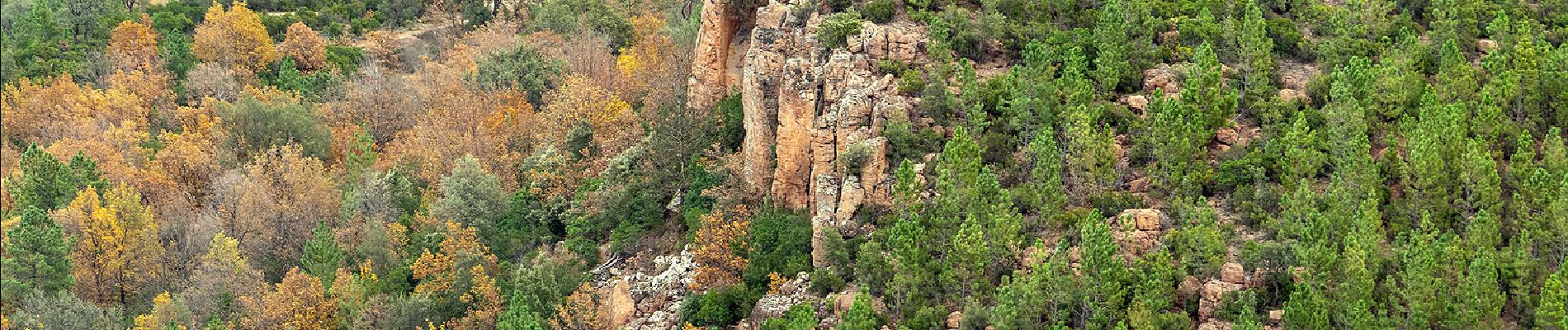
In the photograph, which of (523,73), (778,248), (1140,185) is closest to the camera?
(1140,185)

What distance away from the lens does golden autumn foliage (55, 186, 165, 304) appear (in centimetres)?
9225

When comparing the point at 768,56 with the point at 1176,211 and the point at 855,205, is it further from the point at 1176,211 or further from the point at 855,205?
the point at 1176,211

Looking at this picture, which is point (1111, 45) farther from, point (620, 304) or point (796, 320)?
point (620, 304)

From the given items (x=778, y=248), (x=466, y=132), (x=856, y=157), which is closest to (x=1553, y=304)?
(x=856, y=157)

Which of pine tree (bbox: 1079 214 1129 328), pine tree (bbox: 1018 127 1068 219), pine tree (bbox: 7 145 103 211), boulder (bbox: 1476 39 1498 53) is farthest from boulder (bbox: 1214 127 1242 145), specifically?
pine tree (bbox: 7 145 103 211)

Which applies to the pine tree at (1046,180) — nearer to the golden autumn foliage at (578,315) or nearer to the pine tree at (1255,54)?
the pine tree at (1255,54)

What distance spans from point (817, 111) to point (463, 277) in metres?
15.0

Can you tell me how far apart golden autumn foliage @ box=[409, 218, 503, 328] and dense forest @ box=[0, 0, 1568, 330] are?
0.17 m

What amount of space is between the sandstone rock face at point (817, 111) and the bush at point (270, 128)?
109ft

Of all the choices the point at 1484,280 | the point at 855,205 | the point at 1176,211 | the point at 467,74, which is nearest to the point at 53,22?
the point at 467,74

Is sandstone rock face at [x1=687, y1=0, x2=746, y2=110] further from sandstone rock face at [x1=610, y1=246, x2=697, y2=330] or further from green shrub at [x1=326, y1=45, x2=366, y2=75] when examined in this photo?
green shrub at [x1=326, y1=45, x2=366, y2=75]

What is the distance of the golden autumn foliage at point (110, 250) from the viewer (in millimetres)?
92250

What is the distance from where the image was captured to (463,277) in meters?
79.1

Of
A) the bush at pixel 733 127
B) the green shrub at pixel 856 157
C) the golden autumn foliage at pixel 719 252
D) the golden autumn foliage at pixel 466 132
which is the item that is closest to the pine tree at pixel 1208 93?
the green shrub at pixel 856 157
